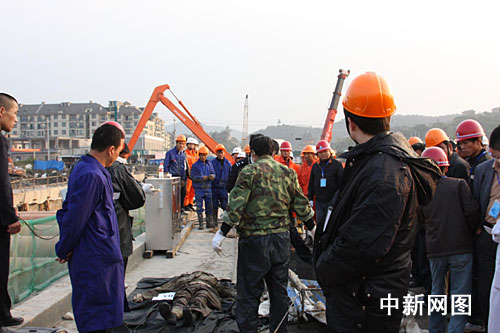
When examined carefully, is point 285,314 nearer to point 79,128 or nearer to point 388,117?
point 388,117

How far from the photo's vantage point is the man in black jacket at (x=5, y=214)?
3.40 metres

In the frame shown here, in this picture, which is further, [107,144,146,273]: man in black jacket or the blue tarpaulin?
the blue tarpaulin

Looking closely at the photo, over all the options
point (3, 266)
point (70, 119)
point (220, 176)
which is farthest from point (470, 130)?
point (70, 119)

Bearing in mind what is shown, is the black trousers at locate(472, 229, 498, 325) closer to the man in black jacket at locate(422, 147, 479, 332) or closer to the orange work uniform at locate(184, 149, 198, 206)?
the man in black jacket at locate(422, 147, 479, 332)

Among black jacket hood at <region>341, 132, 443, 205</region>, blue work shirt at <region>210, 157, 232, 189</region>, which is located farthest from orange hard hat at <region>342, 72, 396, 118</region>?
blue work shirt at <region>210, 157, 232, 189</region>

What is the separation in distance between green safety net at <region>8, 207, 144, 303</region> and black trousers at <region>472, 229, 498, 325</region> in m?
4.91

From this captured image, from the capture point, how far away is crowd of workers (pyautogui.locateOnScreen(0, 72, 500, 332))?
6.40ft

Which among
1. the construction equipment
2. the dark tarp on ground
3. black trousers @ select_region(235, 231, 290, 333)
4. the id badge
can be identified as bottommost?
the dark tarp on ground

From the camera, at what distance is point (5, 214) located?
133 inches

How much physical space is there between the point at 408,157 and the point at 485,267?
7.30ft

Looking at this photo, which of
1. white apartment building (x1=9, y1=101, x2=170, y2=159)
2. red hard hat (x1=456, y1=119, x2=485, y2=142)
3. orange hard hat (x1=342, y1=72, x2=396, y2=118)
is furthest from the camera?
white apartment building (x1=9, y1=101, x2=170, y2=159)

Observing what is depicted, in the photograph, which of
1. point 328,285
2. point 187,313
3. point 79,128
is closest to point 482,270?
point 328,285

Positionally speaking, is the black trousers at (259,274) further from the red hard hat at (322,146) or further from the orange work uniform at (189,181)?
the orange work uniform at (189,181)

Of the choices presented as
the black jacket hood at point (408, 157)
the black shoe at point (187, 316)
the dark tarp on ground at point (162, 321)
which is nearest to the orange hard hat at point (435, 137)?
the dark tarp on ground at point (162, 321)
